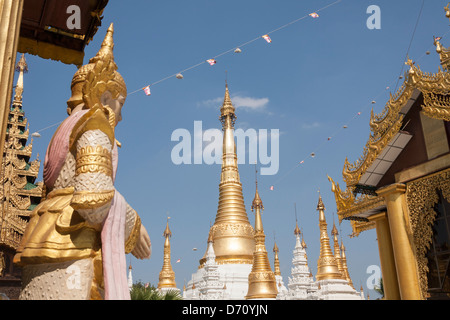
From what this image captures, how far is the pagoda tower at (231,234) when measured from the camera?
23.5 meters

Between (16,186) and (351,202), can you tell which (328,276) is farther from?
(16,186)

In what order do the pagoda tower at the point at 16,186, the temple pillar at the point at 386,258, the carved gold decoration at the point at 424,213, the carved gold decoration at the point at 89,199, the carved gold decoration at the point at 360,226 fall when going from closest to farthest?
the carved gold decoration at the point at 89,199 → the carved gold decoration at the point at 424,213 → the temple pillar at the point at 386,258 → the carved gold decoration at the point at 360,226 → the pagoda tower at the point at 16,186

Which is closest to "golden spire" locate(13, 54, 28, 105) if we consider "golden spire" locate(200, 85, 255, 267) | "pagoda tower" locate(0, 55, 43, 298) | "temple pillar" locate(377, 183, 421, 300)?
"pagoda tower" locate(0, 55, 43, 298)

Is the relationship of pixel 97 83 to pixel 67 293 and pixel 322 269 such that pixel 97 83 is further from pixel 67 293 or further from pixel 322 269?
pixel 322 269

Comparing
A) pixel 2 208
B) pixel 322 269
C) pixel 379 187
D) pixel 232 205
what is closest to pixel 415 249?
pixel 379 187

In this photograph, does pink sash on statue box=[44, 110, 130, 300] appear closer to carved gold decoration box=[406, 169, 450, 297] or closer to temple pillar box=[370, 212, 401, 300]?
carved gold decoration box=[406, 169, 450, 297]

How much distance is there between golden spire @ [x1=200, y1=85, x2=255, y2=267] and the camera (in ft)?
84.9

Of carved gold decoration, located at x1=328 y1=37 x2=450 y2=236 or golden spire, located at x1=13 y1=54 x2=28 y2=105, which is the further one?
golden spire, located at x1=13 y1=54 x2=28 y2=105

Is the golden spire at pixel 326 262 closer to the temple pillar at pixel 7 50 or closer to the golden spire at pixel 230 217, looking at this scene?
the golden spire at pixel 230 217

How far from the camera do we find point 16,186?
1916 cm

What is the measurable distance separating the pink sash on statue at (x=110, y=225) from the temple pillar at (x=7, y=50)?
2.50 ft

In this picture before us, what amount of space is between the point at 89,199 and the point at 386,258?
9.01m

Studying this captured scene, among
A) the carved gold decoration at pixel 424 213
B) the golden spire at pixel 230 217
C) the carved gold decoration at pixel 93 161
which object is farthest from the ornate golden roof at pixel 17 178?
the carved gold decoration at pixel 93 161

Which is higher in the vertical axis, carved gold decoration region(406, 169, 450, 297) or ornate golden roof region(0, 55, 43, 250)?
ornate golden roof region(0, 55, 43, 250)
